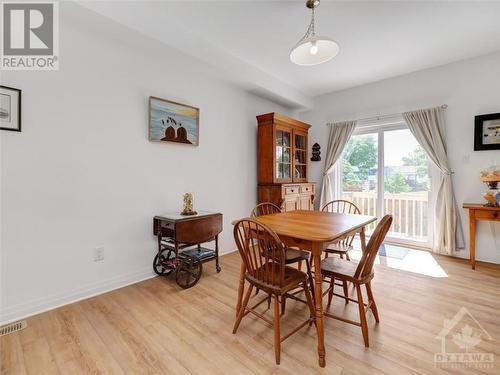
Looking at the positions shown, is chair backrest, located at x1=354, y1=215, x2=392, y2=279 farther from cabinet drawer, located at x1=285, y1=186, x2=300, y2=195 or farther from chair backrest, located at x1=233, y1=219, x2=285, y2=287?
cabinet drawer, located at x1=285, y1=186, x2=300, y2=195

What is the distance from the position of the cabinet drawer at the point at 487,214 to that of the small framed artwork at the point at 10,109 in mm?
4600

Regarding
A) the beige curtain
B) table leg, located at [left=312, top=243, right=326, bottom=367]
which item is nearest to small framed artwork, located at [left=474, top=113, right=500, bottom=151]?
the beige curtain

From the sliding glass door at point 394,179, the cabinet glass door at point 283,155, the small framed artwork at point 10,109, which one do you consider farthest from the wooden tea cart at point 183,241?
the sliding glass door at point 394,179

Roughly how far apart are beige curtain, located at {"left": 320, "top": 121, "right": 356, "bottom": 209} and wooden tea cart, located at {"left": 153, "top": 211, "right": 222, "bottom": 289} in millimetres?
2416

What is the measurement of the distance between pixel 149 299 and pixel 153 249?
2.04ft

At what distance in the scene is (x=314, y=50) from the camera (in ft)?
5.79

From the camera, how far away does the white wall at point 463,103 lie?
293 cm

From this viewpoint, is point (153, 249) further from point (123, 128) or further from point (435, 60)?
point (435, 60)

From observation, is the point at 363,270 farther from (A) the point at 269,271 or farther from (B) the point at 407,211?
(B) the point at 407,211

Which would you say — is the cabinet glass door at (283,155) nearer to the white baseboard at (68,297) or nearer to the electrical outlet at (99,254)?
the white baseboard at (68,297)

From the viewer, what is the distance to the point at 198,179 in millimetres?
3031

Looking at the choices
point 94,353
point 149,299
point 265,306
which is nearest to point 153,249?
point 149,299

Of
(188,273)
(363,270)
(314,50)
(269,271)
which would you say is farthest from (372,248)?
(188,273)

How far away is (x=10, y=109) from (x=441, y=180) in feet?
15.6
